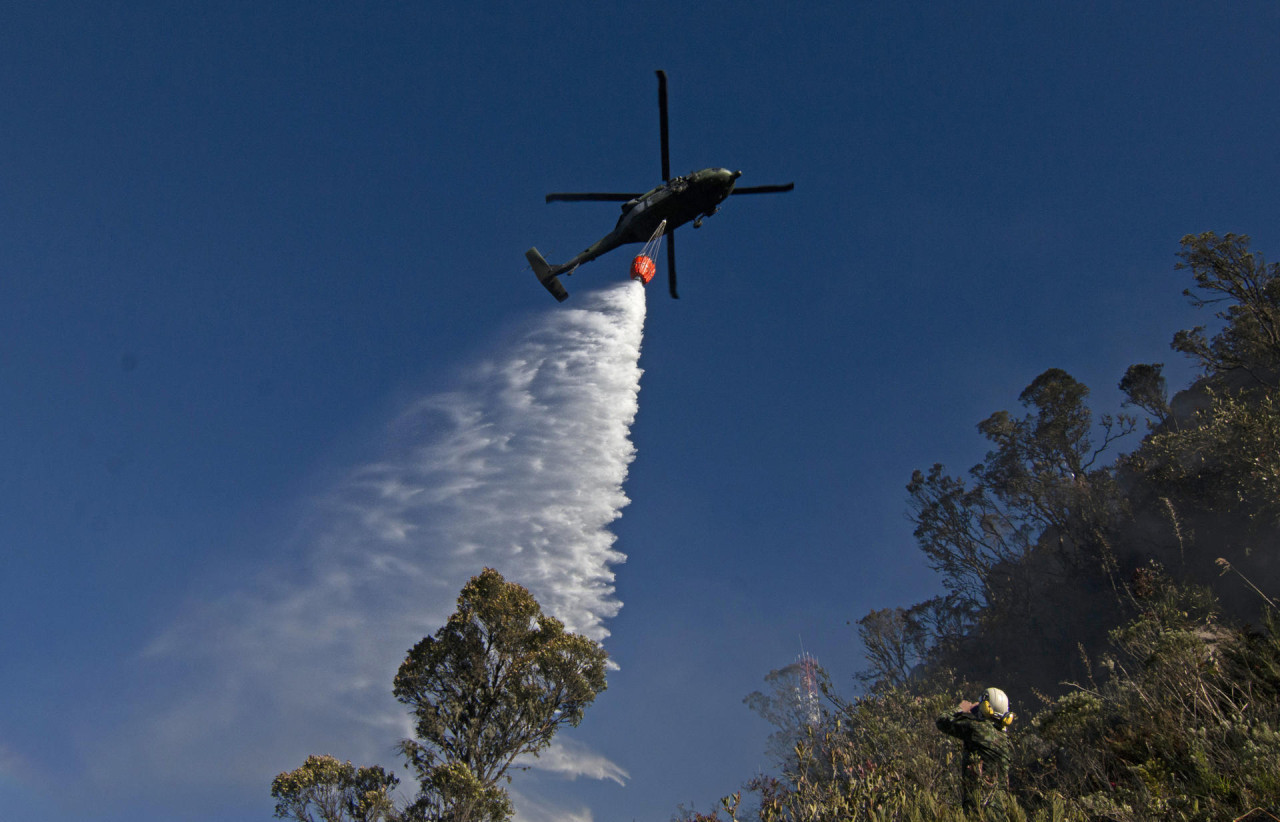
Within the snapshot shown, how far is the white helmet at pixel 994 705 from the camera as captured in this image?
26.3 feet

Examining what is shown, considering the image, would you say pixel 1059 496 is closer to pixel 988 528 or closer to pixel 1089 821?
pixel 988 528

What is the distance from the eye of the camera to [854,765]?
6082mm

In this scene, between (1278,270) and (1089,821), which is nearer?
(1089,821)

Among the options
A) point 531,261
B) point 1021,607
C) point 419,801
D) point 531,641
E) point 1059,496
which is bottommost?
point 419,801

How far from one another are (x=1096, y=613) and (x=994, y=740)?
38736mm

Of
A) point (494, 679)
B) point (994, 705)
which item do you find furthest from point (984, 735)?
point (494, 679)

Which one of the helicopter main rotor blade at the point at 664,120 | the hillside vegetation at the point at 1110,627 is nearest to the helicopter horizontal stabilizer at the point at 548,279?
the helicopter main rotor blade at the point at 664,120

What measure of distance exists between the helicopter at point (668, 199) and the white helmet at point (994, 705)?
55.2ft

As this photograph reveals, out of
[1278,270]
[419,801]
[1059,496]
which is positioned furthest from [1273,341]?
[419,801]

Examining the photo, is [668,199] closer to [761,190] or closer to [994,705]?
[761,190]

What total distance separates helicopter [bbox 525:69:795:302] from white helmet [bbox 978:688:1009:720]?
16813 millimetres

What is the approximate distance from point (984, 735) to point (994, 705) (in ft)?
1.92

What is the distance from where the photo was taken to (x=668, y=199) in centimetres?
2058

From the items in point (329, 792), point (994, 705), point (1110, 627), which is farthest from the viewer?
point (1110, 627)
